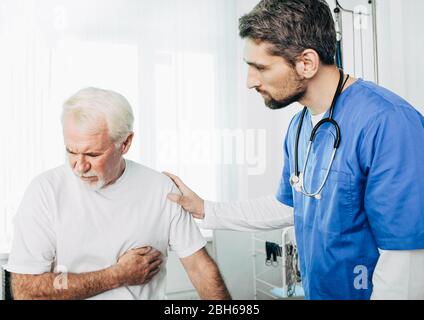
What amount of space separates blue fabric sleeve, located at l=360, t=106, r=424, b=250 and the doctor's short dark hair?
0.21 meters

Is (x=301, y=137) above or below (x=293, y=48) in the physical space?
below

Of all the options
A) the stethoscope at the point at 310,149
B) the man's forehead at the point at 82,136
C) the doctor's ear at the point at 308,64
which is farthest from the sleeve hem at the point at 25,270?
the doctor's ear at the point at 308,64

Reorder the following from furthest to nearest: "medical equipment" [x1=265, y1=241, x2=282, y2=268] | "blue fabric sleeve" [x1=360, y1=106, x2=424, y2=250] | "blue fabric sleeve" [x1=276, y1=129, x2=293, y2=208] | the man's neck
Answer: "medical equipment" [x1=265, y1=241, x2=282, y2=268], "blue fabric sleeve" [x1=276, y1=129, x2=293, y2=208], the man's neck, "blue fabric sleeve" [x1=360, y1=106, x2=424, y2=250]

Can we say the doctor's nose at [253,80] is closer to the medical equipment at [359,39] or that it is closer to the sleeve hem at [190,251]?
the sleeve hem at [190,251]

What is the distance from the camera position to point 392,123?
2.38ft

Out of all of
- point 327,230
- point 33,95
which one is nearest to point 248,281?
point 327,230

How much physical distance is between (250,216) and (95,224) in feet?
1.50

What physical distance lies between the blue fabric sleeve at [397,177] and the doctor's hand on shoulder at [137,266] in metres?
0.50

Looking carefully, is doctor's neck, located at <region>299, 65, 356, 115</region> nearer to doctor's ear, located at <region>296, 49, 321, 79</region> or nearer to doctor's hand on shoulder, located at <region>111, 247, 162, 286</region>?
doctor's ear, located at <region>296, 49, 321, 79</region>

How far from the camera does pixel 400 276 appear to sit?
2.35 feet

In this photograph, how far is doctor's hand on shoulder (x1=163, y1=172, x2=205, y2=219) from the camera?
0.98m

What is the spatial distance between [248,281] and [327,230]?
574 millimetres

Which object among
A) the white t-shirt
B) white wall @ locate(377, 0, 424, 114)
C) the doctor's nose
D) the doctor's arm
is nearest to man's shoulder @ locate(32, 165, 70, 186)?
the white t-shirt
